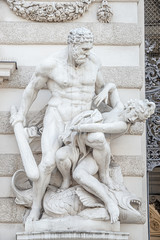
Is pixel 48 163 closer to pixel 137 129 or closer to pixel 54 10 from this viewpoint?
pixel 137 129

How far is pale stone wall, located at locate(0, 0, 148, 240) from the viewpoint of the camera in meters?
7.89

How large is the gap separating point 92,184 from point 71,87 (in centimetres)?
120

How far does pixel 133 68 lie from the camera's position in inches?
325

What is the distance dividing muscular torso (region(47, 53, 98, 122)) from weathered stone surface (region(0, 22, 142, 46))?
0.80 meters

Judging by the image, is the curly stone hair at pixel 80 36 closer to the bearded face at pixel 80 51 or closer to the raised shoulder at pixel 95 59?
the bearded face at pixel 80 51

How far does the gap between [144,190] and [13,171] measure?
1649 millimetres

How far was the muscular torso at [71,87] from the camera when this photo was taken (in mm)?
7569

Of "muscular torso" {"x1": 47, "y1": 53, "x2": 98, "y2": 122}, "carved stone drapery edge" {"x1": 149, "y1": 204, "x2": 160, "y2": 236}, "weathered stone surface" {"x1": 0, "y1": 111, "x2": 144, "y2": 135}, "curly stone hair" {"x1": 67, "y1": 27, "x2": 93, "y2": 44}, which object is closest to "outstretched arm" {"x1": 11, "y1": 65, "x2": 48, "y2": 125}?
"muscular torso" {"x1": 47, "y1": 53, "x2": 98, "y2": 122}

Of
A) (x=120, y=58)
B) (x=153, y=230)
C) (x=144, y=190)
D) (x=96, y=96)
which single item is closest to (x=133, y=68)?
(x=120, y=58)

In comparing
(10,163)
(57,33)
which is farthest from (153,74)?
(10,163)

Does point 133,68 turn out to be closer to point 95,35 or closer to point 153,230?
point 95,35

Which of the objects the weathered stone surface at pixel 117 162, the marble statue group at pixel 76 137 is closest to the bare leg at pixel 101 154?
the marble statue group at pixel 76 137

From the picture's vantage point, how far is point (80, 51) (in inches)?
293

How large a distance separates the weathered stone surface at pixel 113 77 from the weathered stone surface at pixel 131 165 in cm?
94
